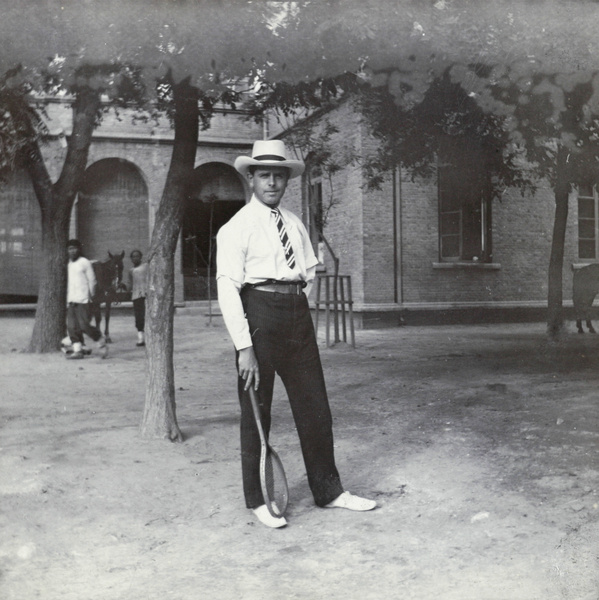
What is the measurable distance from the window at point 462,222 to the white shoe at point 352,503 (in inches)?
542

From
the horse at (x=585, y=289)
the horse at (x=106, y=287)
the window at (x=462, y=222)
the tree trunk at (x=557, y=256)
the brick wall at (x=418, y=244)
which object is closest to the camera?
the tree trunk at (x=557, y=256)

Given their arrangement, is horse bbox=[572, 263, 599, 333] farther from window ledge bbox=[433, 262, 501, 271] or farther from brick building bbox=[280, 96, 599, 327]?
window ledge bbox=[433, 262, 501, 271]

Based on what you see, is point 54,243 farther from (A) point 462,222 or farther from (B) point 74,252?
(A) point 462,222

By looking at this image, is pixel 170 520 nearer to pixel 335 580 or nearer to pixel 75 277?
pixel 335 580

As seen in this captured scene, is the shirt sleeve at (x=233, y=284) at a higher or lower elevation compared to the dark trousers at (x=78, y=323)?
higher

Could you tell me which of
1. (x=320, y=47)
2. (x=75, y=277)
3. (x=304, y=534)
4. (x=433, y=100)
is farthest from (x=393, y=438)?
(x=75, y=277)

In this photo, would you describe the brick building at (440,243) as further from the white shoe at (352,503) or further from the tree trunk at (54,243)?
the white shoe at (352,503)

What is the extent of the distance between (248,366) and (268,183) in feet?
3.45

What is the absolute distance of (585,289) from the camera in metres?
14.1

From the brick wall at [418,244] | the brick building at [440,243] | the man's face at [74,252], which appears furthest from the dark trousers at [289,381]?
the brick building at [440,243]

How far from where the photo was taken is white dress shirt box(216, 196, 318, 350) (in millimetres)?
3836

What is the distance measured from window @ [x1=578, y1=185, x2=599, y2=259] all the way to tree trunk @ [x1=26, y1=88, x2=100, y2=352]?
1330 cm

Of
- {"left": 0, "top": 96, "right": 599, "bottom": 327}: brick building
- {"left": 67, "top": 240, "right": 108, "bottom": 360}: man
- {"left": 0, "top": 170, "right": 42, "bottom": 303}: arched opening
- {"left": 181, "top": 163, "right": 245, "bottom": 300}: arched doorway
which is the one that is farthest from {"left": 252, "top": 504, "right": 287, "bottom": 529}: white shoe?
{"left": 0, "top": 170, "right": 42, "bottom": 303}: arched opening

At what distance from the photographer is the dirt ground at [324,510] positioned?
3.26 meters
